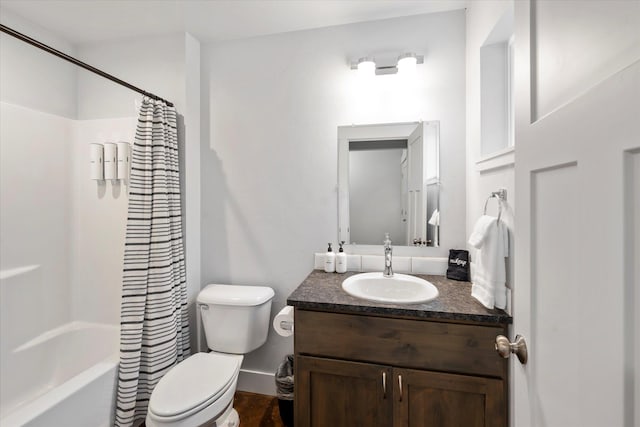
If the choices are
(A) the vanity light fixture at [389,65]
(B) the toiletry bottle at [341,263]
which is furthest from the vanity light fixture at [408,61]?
(B) the toiletry bottle at [341,263]

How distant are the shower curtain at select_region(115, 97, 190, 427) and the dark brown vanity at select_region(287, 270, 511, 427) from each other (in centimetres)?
87

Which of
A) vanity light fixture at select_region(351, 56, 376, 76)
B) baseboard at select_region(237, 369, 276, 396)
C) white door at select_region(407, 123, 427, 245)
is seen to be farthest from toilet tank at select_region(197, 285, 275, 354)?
vanity light fixture at select_region(351, 56, 376, 76)

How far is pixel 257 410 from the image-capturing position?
1879mm

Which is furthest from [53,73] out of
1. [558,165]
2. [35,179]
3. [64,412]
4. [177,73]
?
[558,165]

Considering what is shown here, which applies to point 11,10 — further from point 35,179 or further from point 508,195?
point 508,195

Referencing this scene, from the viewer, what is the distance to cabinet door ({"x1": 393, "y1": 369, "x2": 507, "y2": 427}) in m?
1.18

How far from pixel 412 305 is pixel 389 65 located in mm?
1393

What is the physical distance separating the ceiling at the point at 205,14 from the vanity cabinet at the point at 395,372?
67.5 inches

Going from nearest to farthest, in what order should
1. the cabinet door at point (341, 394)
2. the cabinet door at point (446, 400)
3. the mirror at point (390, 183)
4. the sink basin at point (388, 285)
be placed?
1. the cabinet door at point (446, 400)
2. the cabinet door at point (341, 394)
3. the sink basin at point (388, 285)
4. the mirror at point (390, 183)

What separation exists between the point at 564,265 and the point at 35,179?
8.87ft

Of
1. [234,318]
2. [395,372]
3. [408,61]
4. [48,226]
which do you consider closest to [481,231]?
[395,372]

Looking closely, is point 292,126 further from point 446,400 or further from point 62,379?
point 62,379

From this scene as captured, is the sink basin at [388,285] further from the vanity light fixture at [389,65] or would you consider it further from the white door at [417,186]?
the vanity light fixture at [389,65]

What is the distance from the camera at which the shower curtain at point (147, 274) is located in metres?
1.61
